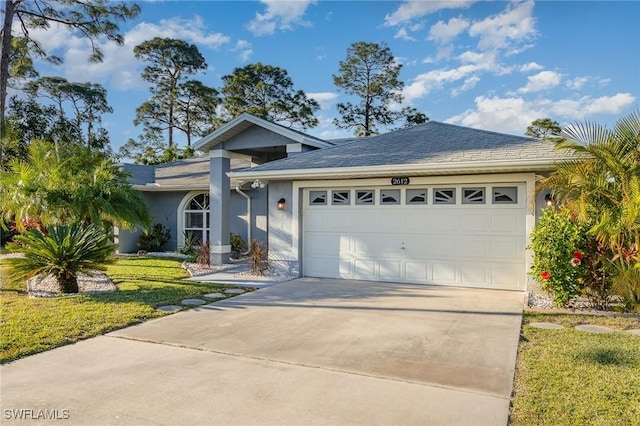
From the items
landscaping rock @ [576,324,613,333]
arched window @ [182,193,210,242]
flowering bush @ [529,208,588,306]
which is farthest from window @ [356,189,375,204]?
arched window @ [182,193,210,242]

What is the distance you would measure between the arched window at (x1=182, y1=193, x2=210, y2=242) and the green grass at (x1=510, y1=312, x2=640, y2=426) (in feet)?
43.2

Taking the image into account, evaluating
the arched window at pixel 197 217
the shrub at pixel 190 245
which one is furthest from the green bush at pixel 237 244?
the arched window at pixel 197 217

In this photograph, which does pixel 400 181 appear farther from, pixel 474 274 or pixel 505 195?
pixel 474 274

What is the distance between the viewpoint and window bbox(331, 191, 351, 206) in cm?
1113

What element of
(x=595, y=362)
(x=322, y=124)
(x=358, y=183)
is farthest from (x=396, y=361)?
(x=322, y=124)

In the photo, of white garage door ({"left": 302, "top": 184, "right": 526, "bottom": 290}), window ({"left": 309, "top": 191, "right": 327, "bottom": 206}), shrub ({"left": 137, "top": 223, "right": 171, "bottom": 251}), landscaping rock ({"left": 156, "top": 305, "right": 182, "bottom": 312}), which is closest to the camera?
landscaping rock ({"left": 156, "top": 305, "right": 182, "bottom": 312})

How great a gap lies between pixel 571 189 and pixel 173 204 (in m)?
14.5

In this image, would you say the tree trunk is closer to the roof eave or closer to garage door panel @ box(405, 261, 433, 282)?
the roof eave

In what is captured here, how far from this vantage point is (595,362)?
4871mm

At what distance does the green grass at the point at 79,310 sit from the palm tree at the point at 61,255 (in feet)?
2.03

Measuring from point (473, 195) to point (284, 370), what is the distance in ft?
22.2

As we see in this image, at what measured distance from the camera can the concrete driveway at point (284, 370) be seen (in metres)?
3.73

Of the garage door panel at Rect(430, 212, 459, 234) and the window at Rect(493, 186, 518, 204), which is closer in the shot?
the window at Rect(493, 186, 518, 204)

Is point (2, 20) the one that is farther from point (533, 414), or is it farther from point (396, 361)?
point (533, 414)
